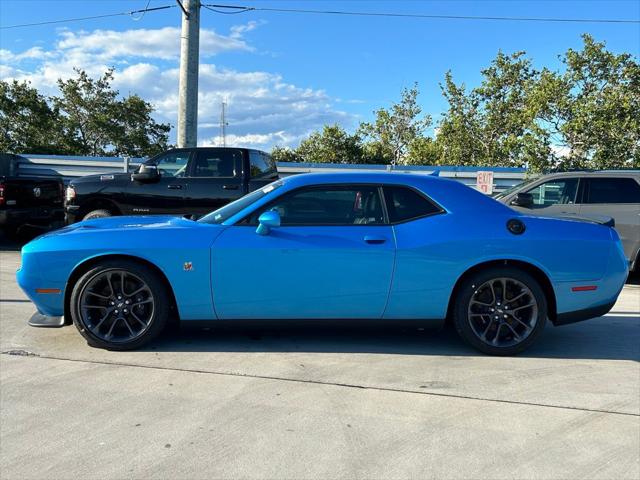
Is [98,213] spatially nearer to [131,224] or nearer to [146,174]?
[146,174]

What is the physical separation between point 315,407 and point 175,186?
6.30 meters

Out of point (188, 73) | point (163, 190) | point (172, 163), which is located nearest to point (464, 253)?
point (163, 190)

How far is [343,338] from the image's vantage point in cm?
483

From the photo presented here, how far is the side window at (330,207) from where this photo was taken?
4344mm

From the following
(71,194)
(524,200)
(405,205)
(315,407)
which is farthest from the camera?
(71,194)

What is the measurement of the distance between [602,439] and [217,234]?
296cm

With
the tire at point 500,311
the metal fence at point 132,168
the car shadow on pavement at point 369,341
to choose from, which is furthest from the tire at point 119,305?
the metal fence at point 132,168

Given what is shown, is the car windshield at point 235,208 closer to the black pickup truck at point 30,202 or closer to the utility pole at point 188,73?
the black pickup truck at point 30,202

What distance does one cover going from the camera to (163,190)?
892 cm

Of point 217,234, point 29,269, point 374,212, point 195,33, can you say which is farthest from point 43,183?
point 374,212

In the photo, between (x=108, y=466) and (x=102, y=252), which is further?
(x=102, y=252)

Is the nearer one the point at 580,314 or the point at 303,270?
the point at 303,270

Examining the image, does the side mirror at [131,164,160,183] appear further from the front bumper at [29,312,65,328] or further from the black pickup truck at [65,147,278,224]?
the front bumper at [29,312,65,328]

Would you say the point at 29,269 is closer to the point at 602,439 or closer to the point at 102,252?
the point at 102,252
